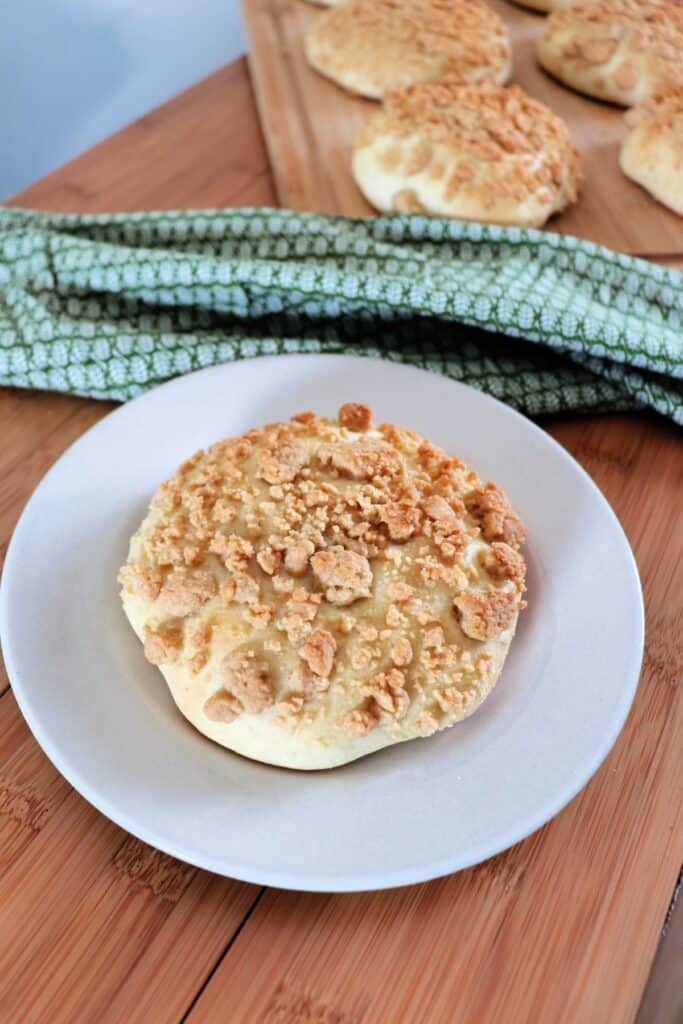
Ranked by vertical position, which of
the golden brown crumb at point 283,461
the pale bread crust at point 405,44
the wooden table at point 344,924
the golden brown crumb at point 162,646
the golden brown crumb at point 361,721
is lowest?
the wooden table at point 344,924

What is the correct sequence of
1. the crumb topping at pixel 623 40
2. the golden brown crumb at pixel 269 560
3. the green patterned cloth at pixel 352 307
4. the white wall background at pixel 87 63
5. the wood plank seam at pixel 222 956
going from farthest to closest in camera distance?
the white wall background at pixel 87 63, the crumb topping at pixel 623 40, the green patterned cloth at pixel 352 307, the golden brown crumb at pixel 269 560, the wood plank seam at pixel 222 956

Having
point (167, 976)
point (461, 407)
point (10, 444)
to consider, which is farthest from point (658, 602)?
point (10, 444)

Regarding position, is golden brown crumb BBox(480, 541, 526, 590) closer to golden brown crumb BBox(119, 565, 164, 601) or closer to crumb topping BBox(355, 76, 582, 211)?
golden brown crumb BBox(119, 565, 164, 601)

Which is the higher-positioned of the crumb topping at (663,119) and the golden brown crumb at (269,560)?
the golden brown crumb at (269,560)

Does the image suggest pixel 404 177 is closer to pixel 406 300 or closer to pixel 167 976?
pixel 406 300

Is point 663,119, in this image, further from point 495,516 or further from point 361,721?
point 361,721

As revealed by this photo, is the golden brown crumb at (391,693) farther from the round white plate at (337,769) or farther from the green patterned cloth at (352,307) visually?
the green patterned cloth at (352,307)

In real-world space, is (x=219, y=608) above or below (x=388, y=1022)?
above

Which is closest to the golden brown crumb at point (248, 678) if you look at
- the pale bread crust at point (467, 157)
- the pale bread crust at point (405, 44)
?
the pale bread crust at point (467, 157)
